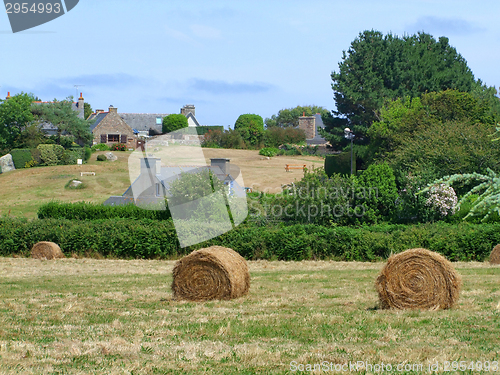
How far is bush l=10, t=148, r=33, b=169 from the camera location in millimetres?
50031

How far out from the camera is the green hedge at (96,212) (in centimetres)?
2236

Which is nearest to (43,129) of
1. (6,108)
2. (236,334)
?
(6,108)

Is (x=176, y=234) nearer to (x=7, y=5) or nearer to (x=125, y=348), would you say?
(x=7, y=5)

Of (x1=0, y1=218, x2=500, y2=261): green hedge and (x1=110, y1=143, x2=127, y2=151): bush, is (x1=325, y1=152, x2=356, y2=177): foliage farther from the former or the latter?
(x1=110, y1=143, x2=127, y2=151): bush

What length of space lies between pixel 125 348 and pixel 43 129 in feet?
188

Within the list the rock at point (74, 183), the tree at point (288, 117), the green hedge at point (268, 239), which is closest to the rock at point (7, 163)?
the rock at point (74, 183)

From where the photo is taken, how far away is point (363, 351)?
5.77 metres

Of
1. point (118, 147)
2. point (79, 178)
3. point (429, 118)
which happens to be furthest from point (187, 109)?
point (429, 118)

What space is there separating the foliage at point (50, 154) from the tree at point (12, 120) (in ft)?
19.7

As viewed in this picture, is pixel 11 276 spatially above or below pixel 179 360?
below

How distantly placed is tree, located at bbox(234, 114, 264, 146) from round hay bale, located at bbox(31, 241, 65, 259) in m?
59.2

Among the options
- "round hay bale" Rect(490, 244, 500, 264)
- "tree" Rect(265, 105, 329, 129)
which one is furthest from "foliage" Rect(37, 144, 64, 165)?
"tree" Rect(265, 105, 329, 129)

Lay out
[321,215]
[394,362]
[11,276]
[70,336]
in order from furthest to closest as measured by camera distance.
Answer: [321,215] < [11,276] < [70,336] < [394,362]

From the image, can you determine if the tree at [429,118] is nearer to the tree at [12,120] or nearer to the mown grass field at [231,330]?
the mown grass field at [231,330]
